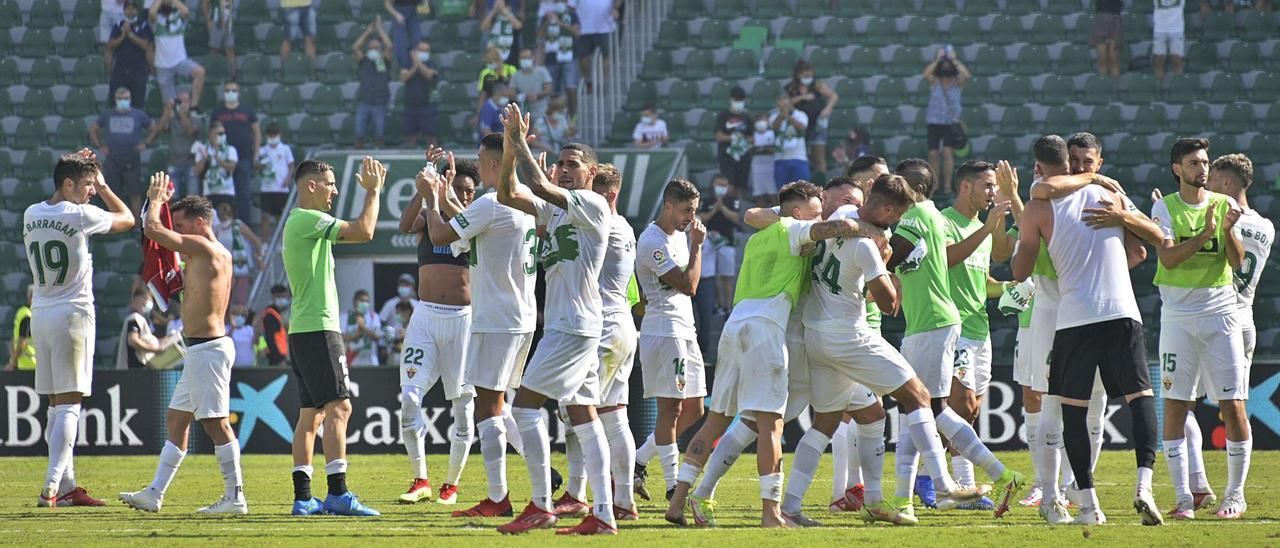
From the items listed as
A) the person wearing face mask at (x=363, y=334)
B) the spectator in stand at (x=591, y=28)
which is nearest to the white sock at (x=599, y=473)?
the person wearing face mask at (x=363, y=334)

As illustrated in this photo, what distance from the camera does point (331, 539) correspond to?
29.6 ft

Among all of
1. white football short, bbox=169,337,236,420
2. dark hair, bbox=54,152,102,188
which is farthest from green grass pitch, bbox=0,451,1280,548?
dark hair, bbox=54,152,102,188

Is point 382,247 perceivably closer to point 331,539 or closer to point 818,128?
point 818,128

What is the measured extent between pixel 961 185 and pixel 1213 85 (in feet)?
48.9

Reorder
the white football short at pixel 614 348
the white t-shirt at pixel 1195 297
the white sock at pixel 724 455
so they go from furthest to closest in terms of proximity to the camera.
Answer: the white t-shirt at pixel 1195 297 < the white football short at pixel 614 348 < the white sock at pixel 724 455

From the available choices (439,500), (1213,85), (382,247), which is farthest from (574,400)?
(1213,85)

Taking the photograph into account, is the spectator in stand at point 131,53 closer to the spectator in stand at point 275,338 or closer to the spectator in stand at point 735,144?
the spectator in stand at point 275,338

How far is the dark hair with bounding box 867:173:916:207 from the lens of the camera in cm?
931

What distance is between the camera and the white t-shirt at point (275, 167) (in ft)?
75.1

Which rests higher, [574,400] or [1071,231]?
[1071,231]

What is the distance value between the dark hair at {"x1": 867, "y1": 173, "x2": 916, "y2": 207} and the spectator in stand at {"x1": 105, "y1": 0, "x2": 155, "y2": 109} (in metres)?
18.1

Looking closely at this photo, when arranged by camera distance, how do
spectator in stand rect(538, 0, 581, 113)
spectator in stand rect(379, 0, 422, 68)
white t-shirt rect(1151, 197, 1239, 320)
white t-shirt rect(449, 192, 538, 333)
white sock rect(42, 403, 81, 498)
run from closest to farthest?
white t-shirt rect(449, 192, 538, 333) < white t-shirt rect(1151, 197, 1239, 320) < white sock rect(42, 403, 81, 498) < spectator in stand rect(538, 0, 581, 113) < spectator in stand rect(379, 0, 422, 68)

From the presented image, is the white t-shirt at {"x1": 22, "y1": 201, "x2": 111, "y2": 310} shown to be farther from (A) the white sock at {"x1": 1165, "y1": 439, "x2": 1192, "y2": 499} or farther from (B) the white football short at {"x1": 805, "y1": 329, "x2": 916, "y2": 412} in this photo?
(A) the white sock at {"x1": 1165, "y1": 439, "x2": 1192, "y2": 499}

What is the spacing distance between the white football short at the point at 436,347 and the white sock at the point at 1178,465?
5114 mm
